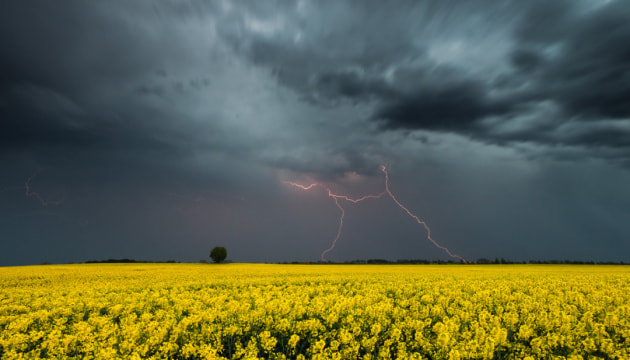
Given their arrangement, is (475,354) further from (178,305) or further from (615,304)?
(615,304)

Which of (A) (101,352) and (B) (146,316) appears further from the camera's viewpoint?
(B) (146,316)

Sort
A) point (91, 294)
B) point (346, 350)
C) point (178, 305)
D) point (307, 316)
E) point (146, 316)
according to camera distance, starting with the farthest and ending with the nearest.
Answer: point (91, 294) → point (178, 305) → point (307, 316) → point (146, 316) → point (346, 350)

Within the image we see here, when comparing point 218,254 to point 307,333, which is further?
point 218,254

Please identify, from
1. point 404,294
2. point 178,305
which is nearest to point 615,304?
point 404,294

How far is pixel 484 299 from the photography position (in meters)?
12.9

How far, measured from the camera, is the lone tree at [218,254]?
79938 millimetres

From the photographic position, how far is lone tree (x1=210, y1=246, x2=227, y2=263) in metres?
79.9

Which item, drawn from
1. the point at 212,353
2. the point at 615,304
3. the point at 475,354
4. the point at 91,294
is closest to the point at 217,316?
the point at 212,353

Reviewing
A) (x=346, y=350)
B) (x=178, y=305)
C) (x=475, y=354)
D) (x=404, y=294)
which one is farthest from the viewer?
(x=404, y=294)

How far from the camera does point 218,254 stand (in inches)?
3159

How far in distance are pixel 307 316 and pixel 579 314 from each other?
959cm

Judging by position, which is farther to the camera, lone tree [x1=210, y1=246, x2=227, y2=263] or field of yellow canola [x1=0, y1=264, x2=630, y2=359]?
lone tree [x1=210, y1=246, x2=227, y2=263]

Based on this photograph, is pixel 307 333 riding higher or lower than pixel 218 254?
higher

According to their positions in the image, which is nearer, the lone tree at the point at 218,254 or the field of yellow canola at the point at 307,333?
the field of yellow canola at the point at 307,333
